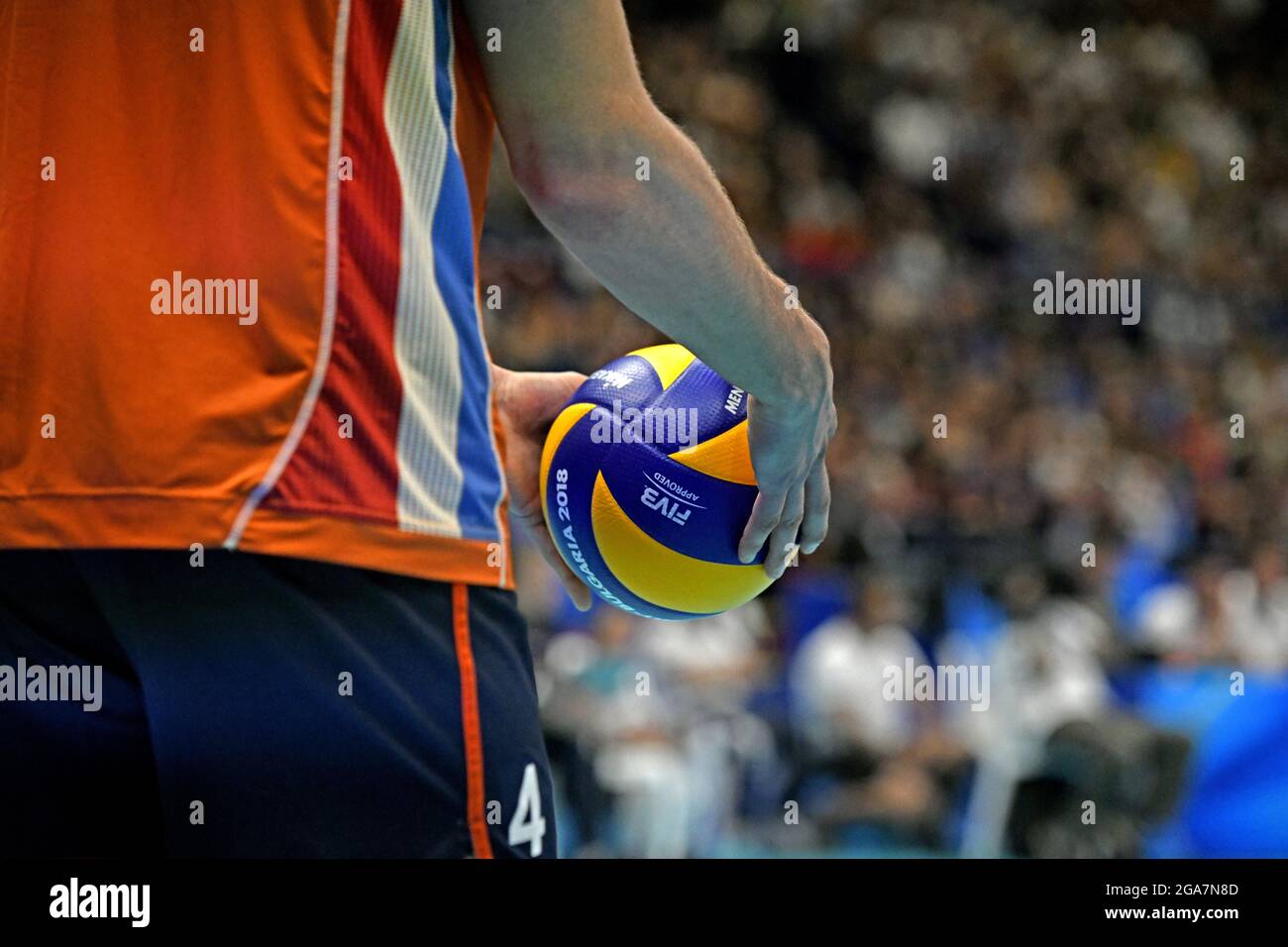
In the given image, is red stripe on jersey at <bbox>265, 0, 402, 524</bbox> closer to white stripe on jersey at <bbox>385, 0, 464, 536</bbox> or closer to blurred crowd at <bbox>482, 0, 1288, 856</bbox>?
white stripe on jersey at <bbox>385, 0, 464, 536</bbox>

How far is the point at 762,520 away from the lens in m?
1.75

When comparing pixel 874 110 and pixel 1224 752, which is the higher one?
pixel 874 110

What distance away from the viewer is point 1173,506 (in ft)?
31.2

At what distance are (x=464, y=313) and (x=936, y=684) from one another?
595 cm

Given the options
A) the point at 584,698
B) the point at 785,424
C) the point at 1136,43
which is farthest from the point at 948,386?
the point at 785,424

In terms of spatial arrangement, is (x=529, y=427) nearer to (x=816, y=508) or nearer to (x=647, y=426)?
(x=647, y=426)

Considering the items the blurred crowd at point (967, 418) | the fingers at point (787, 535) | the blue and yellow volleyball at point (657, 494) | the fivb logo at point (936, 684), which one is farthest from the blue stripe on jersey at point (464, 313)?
the fivb logo at point (936, 684)

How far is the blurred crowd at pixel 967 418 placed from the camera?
6547 millimetres

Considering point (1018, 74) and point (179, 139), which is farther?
point (1018, 74)

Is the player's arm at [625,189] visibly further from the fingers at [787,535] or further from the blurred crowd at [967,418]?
the blurred crowd at [967,418]
